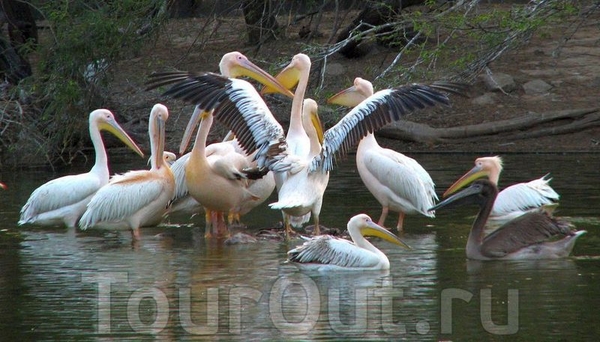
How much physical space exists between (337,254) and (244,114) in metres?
2.02

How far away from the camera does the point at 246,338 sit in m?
6.14

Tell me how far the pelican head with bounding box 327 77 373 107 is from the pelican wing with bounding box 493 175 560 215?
1.60m

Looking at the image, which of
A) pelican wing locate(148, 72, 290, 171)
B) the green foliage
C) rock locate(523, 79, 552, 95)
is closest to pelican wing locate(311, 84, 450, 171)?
pelican wing locate(148, 72, 290, 171)

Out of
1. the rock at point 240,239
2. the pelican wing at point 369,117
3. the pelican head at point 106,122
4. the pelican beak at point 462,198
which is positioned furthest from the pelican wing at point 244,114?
the pelican head at point 106,122

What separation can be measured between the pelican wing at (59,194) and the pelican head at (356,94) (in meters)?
2.41

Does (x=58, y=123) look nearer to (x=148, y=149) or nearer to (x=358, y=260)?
(x=148, y=149)

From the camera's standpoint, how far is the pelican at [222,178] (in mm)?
9836

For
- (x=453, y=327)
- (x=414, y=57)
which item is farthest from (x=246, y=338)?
(x=414, y=57)

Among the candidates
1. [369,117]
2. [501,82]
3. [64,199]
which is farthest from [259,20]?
[369,117]

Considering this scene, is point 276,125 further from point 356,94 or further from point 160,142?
point 356,94

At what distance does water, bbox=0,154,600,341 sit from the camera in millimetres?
6320

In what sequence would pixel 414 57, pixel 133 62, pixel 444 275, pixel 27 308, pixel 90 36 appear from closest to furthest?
pixel 27 308, pixel 444 275, pixel 90 36, pixel 414 57, pixel 133 62

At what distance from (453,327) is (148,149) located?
→ 10250 mm

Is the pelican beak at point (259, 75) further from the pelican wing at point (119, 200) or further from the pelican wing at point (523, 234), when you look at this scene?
the pelican wing at point (523, 234)
